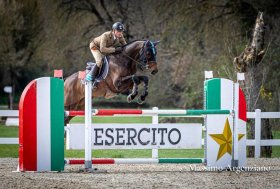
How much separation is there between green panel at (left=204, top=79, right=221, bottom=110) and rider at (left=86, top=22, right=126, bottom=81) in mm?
2777

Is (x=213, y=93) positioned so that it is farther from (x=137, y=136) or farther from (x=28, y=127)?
(x=28, y=127)

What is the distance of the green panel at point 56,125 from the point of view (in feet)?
26.7

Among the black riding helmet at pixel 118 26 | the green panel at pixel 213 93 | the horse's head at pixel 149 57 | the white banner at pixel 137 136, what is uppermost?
the black riding helmet at pixel 118 26

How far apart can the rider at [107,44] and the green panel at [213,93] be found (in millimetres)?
2777

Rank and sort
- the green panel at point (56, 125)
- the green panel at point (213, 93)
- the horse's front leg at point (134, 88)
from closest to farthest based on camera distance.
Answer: the green panel at point (56, 125)
the green panel at point (213, 93)
the horse's front leg at point (134, 88)

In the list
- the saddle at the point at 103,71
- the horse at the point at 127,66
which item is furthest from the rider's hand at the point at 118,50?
the saddle at the point at 103,71

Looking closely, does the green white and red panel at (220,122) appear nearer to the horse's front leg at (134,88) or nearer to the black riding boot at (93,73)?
the horse's front leg at (134,88)

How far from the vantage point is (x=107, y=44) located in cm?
1130

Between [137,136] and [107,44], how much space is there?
134 inches

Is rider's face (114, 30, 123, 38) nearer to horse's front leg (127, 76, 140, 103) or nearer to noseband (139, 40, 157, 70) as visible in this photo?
noseband (139, 40, 157, 70)

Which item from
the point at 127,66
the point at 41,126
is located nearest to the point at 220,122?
the point at 41,126

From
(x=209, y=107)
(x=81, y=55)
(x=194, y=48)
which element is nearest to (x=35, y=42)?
(x=81, y=55)

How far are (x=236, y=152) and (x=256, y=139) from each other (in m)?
3.67

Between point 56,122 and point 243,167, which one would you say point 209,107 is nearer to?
point 243,167
